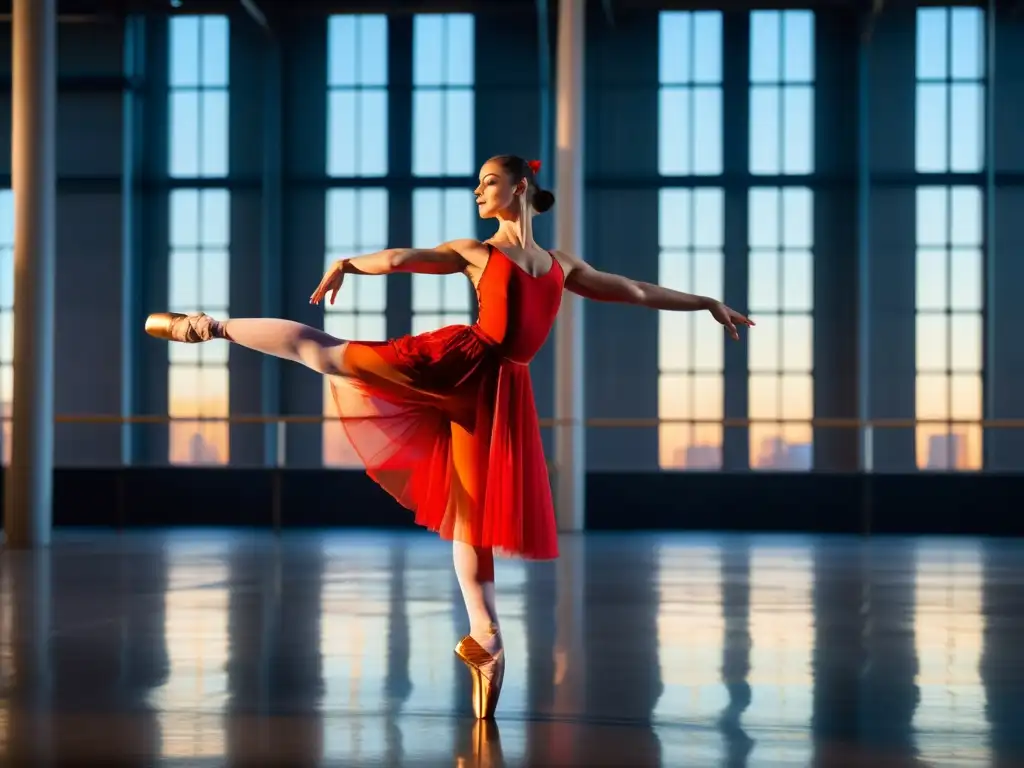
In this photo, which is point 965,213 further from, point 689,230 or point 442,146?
point 442,146

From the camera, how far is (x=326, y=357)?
10.5ft

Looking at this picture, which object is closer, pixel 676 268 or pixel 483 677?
pixel 483 677

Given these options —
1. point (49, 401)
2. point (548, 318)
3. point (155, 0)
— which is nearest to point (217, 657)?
point (548, 318)

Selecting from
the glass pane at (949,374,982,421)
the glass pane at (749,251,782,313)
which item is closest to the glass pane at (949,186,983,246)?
the glass pane at (949,374,982,421)

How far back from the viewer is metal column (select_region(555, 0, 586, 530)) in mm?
9992

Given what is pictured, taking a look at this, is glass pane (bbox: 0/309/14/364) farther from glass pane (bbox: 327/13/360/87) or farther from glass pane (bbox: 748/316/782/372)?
glass pane (bbox: 748/316/782/372)

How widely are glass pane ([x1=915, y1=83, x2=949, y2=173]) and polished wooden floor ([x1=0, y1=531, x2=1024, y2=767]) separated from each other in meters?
7.40

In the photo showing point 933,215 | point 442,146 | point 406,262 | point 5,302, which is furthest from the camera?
point 5,302

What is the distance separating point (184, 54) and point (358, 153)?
2.28 m

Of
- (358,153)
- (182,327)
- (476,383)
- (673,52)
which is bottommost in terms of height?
(476,383)

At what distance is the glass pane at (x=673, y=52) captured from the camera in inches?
563

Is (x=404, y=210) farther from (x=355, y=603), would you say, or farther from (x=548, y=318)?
(x=548, y=318)

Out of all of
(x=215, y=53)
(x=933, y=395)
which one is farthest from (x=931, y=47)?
(x=215, y=53)

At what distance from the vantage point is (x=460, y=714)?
3.35 meters
